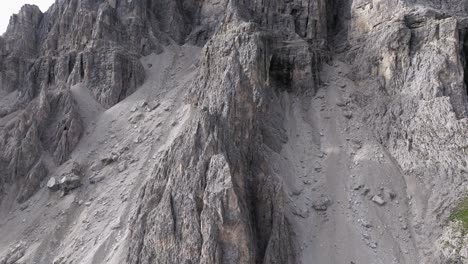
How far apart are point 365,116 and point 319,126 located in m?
4.54

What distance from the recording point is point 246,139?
24922 millimetres

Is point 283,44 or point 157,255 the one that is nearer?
point 157,255

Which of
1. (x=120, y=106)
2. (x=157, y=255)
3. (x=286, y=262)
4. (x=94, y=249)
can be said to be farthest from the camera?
(x=120, y=106)

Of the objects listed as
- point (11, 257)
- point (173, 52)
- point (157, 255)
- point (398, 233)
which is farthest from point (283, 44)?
point (11, 257)

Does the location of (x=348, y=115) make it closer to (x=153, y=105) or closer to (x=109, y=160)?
(x=153, y=105)

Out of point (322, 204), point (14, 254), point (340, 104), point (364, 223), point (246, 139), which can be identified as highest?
point (340, 104)

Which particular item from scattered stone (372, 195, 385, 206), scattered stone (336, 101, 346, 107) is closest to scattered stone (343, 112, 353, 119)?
scattered stone (336, 101, 346, 107)

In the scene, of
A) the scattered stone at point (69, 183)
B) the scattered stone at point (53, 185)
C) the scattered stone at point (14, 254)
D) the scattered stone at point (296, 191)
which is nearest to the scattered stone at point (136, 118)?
the scattered stone at point (69, 183)

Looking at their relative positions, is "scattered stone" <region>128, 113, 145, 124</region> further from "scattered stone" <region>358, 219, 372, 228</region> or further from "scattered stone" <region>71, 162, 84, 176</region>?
"scattered stone" <region>358, 219, 372, 228</region>

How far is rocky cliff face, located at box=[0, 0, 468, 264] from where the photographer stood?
21.5m

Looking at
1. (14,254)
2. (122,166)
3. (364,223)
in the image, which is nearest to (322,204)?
(364,223)

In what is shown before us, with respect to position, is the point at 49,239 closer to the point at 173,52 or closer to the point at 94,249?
the point at 94,249

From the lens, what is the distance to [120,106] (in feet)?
128

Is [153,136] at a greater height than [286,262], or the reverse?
[153,136]
